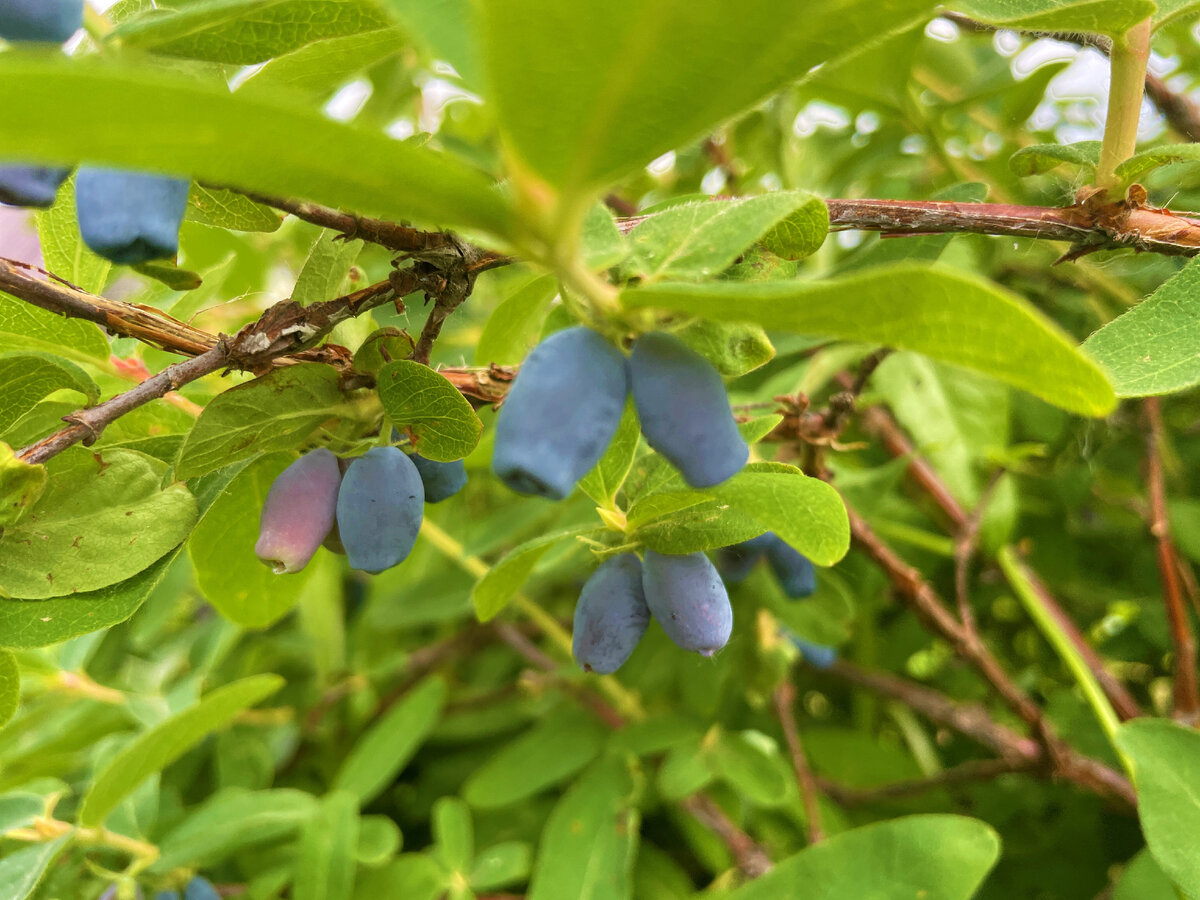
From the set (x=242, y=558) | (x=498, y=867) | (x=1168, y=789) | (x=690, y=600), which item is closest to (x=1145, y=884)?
(x=1168, y=789)

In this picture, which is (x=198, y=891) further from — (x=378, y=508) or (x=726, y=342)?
(x=726, y=342)

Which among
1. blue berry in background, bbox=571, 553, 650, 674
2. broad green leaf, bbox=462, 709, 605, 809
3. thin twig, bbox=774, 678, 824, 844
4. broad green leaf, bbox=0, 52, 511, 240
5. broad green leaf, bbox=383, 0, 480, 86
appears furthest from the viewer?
broad green leaf, bbox=462, 709, 605, 809

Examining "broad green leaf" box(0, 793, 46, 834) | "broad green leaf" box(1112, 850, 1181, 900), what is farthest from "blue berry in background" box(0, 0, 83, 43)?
"broad green leaf" box(1112, 850, 1181, 900)

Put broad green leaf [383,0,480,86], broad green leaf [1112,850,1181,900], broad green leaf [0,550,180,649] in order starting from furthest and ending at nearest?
broad green leaf [1112,850,1181,900] < broad green leaf [0,550,180,649] < broad green leaf [383,0,480,86]

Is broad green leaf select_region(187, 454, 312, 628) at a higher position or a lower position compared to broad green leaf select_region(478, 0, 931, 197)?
lower

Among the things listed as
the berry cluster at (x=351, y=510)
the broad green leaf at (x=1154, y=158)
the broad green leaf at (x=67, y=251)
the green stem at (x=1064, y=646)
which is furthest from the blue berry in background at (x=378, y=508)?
the green stem at (x=1064, y=646)

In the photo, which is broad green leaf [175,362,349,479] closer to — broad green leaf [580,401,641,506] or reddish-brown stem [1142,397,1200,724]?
broad green leaf [580,401,641,506]
